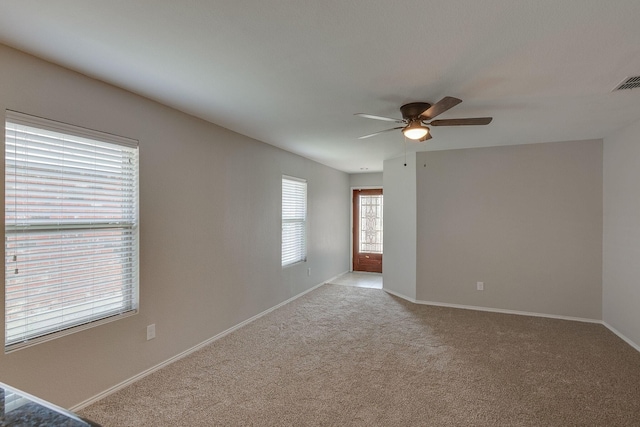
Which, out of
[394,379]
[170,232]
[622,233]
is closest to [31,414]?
[170,232]

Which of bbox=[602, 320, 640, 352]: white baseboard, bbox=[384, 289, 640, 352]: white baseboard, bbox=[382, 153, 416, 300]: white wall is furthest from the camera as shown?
bbox=[382, 153, 416, 300]: white wall

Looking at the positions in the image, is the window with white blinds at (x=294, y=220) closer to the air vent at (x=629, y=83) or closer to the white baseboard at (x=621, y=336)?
the air vent at (x=629, y=83)

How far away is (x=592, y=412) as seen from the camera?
2324 millimetres

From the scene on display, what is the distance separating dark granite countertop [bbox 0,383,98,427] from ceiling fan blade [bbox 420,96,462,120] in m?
2.42

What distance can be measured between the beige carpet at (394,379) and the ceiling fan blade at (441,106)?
2.18m

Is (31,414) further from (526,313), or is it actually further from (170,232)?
→ (526,313)

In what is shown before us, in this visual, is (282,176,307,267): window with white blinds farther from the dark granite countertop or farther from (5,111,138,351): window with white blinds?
the dark granite countertop

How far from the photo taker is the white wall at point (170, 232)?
217 centimetres

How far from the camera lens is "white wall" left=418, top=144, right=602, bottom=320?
14.4ft

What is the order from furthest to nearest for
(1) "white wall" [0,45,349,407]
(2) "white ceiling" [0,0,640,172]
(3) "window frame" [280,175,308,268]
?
(3) "window frame" [280,175,308,268], (1) "white wall" [0,45,349,407], (2) "white ceiling" [0,0,640,172]

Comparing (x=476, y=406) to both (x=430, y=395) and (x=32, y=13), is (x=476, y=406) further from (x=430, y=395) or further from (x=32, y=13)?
(x=32, y=13)

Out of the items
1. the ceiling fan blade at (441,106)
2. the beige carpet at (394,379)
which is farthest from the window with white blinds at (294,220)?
the ceiling fan blade at (441,106)

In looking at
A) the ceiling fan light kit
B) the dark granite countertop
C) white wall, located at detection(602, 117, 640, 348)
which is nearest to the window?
white wall, located at detection(602, 117, 640, 348)

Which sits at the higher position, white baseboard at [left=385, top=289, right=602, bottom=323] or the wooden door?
the wooden door
